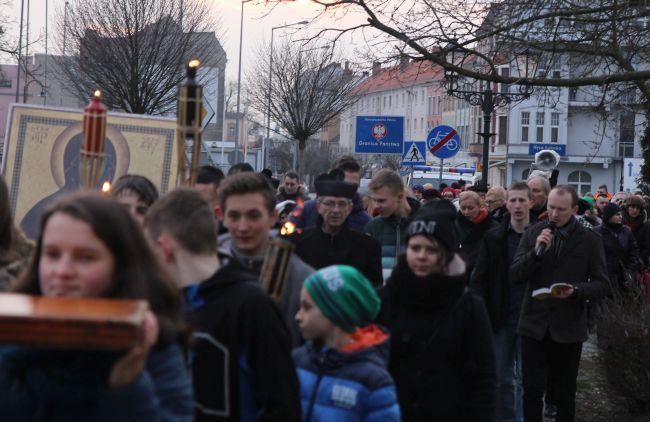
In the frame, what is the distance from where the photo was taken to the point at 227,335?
3.92m

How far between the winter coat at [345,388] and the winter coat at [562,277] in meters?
4.82

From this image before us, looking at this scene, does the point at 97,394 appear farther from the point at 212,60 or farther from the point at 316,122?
the point at 316,122

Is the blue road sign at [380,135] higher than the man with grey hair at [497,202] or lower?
higher

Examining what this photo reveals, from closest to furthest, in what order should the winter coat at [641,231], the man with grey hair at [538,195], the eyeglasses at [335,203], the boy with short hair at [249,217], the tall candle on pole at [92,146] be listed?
1. the tall candle on pole at [92,146]
2. the boy with short hair at [249,217]
3. the eyeglasses at [335,203]
4. the man with grey hair at [538,195]
5. the winter coat at [641,231]

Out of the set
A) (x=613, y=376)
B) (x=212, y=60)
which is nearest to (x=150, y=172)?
(x=613, y=376)

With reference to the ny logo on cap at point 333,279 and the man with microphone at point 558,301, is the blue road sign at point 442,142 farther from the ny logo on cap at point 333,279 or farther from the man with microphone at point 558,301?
the ny logo on cap at point 333,279

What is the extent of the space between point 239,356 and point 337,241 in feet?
13.1

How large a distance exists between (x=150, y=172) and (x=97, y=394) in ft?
22.1

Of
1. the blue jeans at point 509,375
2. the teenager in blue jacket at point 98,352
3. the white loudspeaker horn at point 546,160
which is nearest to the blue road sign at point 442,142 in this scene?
the white loudspeaker horn at point 546,160

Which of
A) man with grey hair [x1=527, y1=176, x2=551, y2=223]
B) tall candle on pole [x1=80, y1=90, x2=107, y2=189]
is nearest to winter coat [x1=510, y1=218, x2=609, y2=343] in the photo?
man with grey hair [x1=527, y1=176, x2=551, y2=223]

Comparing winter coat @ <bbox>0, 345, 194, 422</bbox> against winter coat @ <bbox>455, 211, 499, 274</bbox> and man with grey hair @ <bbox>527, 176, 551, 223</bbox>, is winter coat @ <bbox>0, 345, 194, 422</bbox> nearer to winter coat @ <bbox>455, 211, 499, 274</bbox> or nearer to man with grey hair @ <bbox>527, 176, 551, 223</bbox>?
winter coat @ <bbox>455, 211, 499, 274</bbox>

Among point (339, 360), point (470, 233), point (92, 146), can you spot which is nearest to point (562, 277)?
point (470, 233)

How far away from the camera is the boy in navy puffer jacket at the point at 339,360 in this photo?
464 centimetres

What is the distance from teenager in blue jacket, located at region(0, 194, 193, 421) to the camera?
262cm
